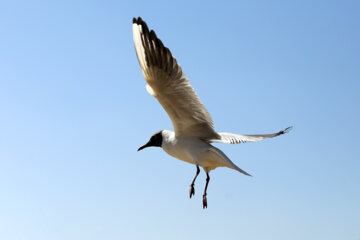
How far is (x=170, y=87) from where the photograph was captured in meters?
7.94

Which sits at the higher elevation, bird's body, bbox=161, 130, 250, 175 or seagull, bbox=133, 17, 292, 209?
seagull, bbox=133, 17, 292, 209

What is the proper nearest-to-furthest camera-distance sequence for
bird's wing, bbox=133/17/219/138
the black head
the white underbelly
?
bird's wing, bbox=133/17/219/138 < the white underbelly < the black head

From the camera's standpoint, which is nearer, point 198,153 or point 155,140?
point 198,153

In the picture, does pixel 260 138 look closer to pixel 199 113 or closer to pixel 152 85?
pixel 199 113

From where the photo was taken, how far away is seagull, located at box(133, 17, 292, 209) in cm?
766

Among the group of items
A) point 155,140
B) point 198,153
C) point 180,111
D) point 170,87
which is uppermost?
point 170,87

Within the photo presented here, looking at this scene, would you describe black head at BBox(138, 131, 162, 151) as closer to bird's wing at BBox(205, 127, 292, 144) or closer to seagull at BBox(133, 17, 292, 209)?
seagull at BBox(133, 17, 292, 209)

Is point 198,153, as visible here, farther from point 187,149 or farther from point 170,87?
point 170,87

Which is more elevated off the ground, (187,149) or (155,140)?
(155,140)

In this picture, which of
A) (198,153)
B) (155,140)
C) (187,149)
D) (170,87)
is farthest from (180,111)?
(155,140)

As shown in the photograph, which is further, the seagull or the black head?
the black head

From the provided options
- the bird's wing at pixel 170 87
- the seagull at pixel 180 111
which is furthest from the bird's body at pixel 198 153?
the bird's wing at pixel 170 87

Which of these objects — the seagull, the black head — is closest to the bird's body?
the seagull

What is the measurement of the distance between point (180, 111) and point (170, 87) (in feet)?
1.50
